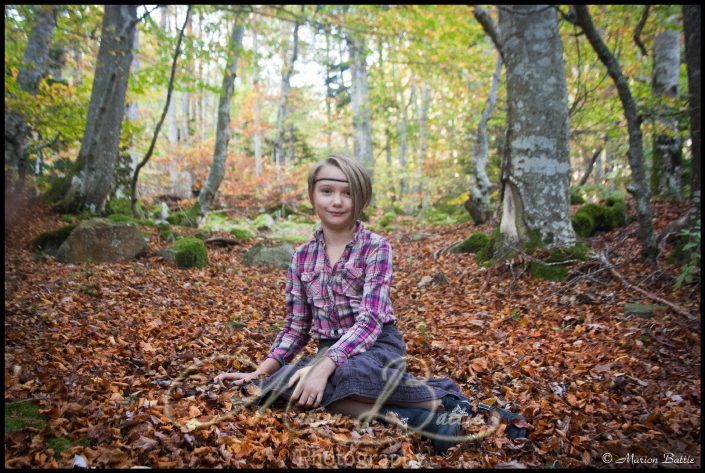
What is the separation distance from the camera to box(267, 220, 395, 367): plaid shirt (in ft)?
8.63

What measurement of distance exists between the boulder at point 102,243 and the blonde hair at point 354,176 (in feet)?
17.4

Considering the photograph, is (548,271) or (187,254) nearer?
(548,271)

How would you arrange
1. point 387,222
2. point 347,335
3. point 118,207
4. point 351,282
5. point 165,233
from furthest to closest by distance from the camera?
point 387,222, point 118,207, point 165,233, point 351,282, point 347,335

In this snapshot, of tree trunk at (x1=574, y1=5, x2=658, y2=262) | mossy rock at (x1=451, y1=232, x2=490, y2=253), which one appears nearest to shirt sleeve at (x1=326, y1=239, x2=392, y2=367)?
tree trunk at (x1=574, y1=5, x2=658, y2=262)

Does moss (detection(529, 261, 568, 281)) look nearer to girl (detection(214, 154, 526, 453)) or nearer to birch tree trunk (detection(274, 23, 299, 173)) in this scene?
girl (detection(214, 154, 526, 453))

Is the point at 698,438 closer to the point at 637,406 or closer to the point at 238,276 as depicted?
the point at 637,406

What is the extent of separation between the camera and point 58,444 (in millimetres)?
2006

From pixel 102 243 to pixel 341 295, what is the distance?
5556mm

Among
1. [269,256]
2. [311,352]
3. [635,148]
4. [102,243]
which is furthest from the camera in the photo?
[269,256]

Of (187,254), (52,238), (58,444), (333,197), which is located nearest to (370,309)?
(333,197)

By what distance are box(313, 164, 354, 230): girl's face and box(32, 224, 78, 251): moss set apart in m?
5.93

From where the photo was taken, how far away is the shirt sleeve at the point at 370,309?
2490 mm

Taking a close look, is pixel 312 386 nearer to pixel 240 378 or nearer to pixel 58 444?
pixel 240 378

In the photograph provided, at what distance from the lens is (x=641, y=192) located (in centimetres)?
462
